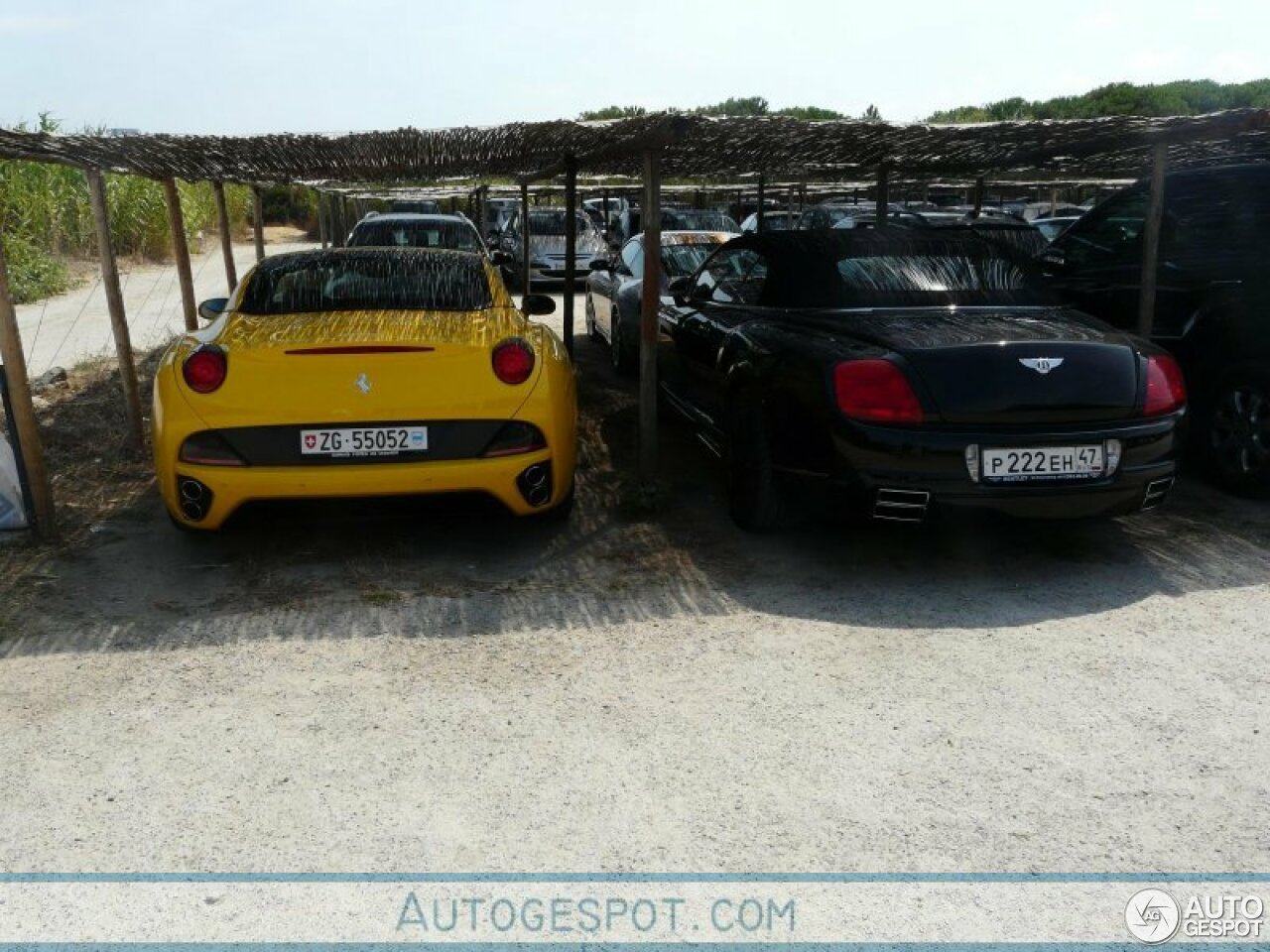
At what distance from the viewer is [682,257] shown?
973 cm

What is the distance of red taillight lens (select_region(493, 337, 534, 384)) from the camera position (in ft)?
15.0

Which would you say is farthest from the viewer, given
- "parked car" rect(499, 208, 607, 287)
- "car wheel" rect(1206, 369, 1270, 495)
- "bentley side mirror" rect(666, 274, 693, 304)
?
"parked car" rect(499, 208, 607, 287)

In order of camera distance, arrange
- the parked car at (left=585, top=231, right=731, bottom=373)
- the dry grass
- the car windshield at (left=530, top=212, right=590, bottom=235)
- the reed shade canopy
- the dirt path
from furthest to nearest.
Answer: the car windshield at (left=530, top=212, right=590, bottom=235) < the dirt path < the parked car at (left=585, top=231, right=731, bottom=373) < the reed shade canopy < the dry grass

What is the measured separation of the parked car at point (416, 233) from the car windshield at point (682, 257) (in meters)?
3.34

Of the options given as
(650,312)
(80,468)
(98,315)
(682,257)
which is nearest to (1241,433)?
(650,312)

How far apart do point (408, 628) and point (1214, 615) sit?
122 inches

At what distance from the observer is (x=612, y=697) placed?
3.53 m

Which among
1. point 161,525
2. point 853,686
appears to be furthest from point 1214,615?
point 161,525

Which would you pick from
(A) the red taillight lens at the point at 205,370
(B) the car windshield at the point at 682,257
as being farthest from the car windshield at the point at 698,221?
(A) the red taillight lens at the point at 205,370

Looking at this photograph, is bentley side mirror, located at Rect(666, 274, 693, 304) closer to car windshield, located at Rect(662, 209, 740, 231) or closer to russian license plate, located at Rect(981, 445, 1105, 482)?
russian license plate, located at Rect(981, 445, 1105, 482)

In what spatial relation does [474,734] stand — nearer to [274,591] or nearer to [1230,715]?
[274,591]

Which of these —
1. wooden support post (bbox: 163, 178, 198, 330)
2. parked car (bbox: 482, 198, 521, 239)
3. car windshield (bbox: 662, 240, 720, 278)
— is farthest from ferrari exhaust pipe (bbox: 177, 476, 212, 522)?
parked car (bbox: 482, 198, 521, 239)

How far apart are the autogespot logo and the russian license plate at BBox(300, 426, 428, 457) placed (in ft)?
9.93

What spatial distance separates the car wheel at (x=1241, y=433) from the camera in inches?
220
